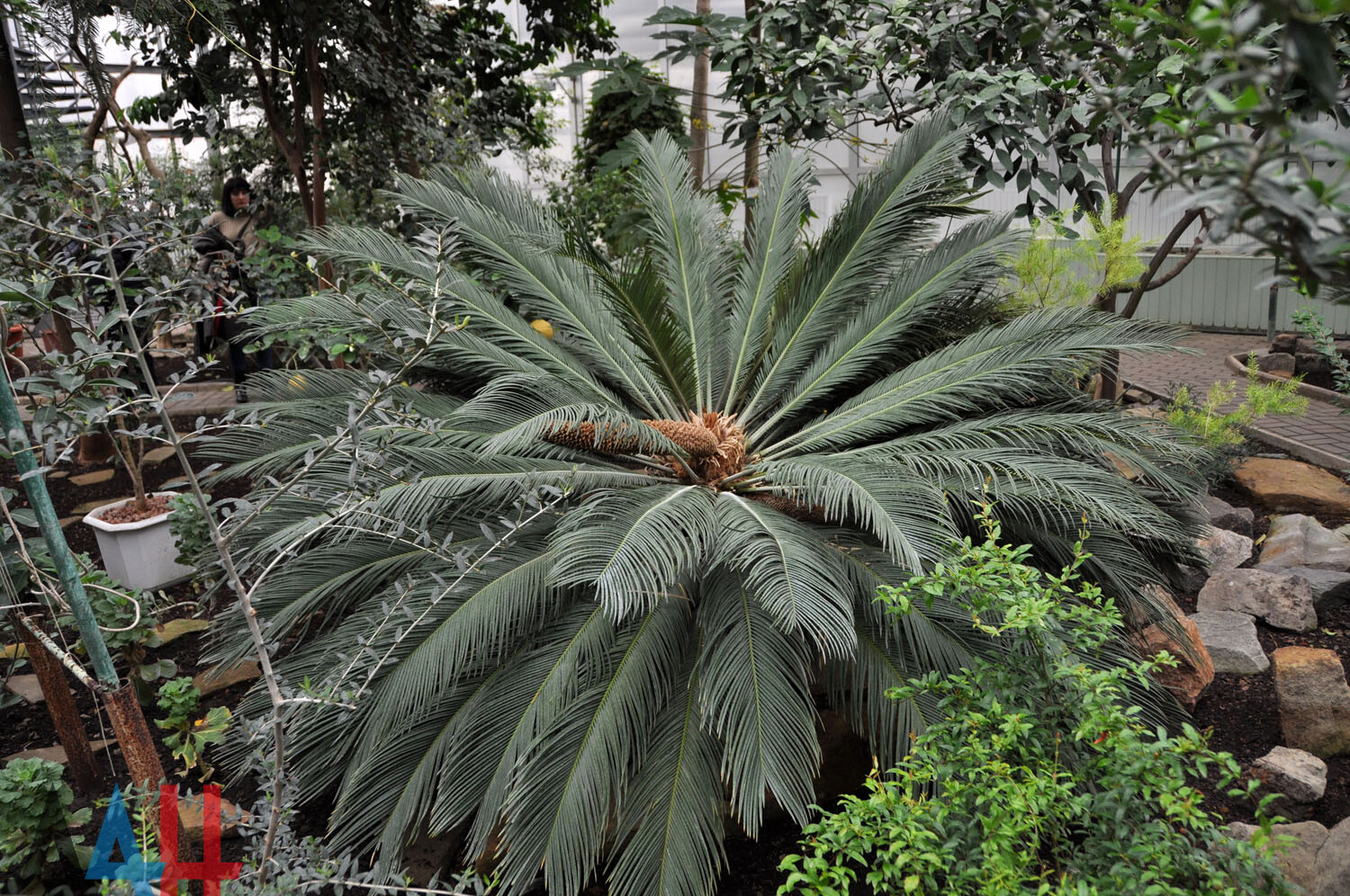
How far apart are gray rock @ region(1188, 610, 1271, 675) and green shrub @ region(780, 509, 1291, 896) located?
6.26ft

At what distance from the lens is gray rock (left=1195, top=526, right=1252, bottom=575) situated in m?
4.27

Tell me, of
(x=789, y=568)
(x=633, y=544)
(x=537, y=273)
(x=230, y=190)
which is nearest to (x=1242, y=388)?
(x=537, y=273)

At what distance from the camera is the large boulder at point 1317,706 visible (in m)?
2.95

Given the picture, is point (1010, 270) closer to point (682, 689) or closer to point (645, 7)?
point (682, 689)

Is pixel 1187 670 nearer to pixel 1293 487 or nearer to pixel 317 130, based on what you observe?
pixel 1293 487

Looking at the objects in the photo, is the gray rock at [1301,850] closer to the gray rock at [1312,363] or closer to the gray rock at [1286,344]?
the gray rock at [1312,363]

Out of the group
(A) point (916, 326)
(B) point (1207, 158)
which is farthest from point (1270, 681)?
(B) point (1207, 158)

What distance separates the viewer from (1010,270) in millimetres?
4617

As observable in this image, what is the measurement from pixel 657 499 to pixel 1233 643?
92.6 inches

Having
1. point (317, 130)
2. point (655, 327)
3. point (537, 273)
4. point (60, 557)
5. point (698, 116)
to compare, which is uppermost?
point (698, 116)

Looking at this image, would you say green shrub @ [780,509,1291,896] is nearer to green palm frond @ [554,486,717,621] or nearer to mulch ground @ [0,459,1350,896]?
mulch ground @ [0,459,1350,896]

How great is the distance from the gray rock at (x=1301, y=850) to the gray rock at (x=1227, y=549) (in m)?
1.98

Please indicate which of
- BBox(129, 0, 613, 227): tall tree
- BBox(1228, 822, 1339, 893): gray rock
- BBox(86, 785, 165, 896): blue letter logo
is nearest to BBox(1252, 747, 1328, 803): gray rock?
BBox(1228, 822, 1339, 893): gray rock

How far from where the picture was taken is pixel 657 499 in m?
2.85
